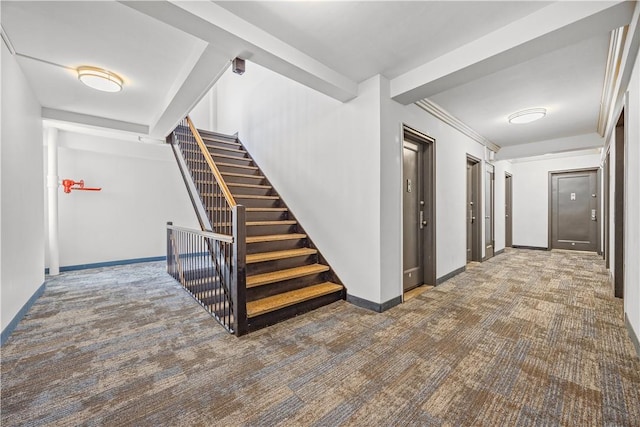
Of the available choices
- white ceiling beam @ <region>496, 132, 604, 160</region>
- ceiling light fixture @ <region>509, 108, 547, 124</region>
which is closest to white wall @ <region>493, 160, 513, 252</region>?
white ceiling beam @ <region>496, 132, 604, 160</region>

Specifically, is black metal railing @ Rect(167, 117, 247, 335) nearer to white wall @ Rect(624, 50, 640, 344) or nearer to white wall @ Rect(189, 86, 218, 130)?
white wall @ Rect(189, 86, 218, 130)

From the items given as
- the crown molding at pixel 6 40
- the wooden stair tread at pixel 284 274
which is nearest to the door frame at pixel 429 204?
the wooden stair tread at pixel 284 274

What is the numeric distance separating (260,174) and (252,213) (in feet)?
3.97

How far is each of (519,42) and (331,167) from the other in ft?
6.53

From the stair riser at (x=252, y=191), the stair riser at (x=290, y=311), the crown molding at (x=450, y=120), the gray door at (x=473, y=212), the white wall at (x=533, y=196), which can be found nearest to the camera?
the stair riser at (x=290, y=311)

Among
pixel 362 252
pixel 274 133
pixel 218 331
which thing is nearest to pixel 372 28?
pixel 362 252

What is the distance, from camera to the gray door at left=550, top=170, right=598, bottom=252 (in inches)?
253

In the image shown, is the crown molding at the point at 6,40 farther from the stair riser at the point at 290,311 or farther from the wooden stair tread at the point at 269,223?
the stair riser at the point at 290,311

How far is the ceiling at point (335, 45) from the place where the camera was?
1868 mm

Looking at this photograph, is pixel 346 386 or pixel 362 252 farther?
pixel 362 252

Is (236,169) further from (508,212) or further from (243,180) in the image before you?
(508,212)

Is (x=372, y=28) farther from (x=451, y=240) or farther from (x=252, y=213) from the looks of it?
(x=451, y=240)

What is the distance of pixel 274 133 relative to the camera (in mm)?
4316

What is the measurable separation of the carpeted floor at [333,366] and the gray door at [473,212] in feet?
6.96
